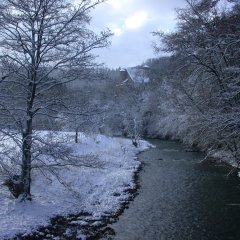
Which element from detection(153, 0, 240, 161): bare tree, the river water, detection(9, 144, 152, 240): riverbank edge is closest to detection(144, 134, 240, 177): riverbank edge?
the river water

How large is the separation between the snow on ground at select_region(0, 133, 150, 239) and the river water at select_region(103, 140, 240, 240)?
1145 mm

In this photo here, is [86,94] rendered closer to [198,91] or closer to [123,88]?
[198,91]

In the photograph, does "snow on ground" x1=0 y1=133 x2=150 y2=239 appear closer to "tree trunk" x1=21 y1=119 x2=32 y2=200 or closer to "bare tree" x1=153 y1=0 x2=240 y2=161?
"tree trunk" x1=21 y1=119 x2=32 y2=200

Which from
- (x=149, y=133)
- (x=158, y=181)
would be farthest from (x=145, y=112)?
(x=158, y=181)

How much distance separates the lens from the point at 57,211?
14.9m

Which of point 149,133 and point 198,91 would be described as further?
point 149,133

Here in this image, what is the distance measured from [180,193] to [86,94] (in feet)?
23.7

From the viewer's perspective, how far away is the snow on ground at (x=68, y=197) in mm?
13367

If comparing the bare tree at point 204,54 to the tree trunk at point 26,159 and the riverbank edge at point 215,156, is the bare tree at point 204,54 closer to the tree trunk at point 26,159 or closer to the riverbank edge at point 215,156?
the riverbank edge at point 215,156

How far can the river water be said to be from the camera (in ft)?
43.9

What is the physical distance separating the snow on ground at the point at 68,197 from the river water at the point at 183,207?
1.14 metres

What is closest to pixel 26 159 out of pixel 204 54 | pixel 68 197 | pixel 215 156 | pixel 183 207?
pixel 68 197

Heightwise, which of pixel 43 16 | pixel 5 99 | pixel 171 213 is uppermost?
pixel 43 16

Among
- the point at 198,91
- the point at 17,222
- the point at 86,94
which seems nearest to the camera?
the point at 17,222
